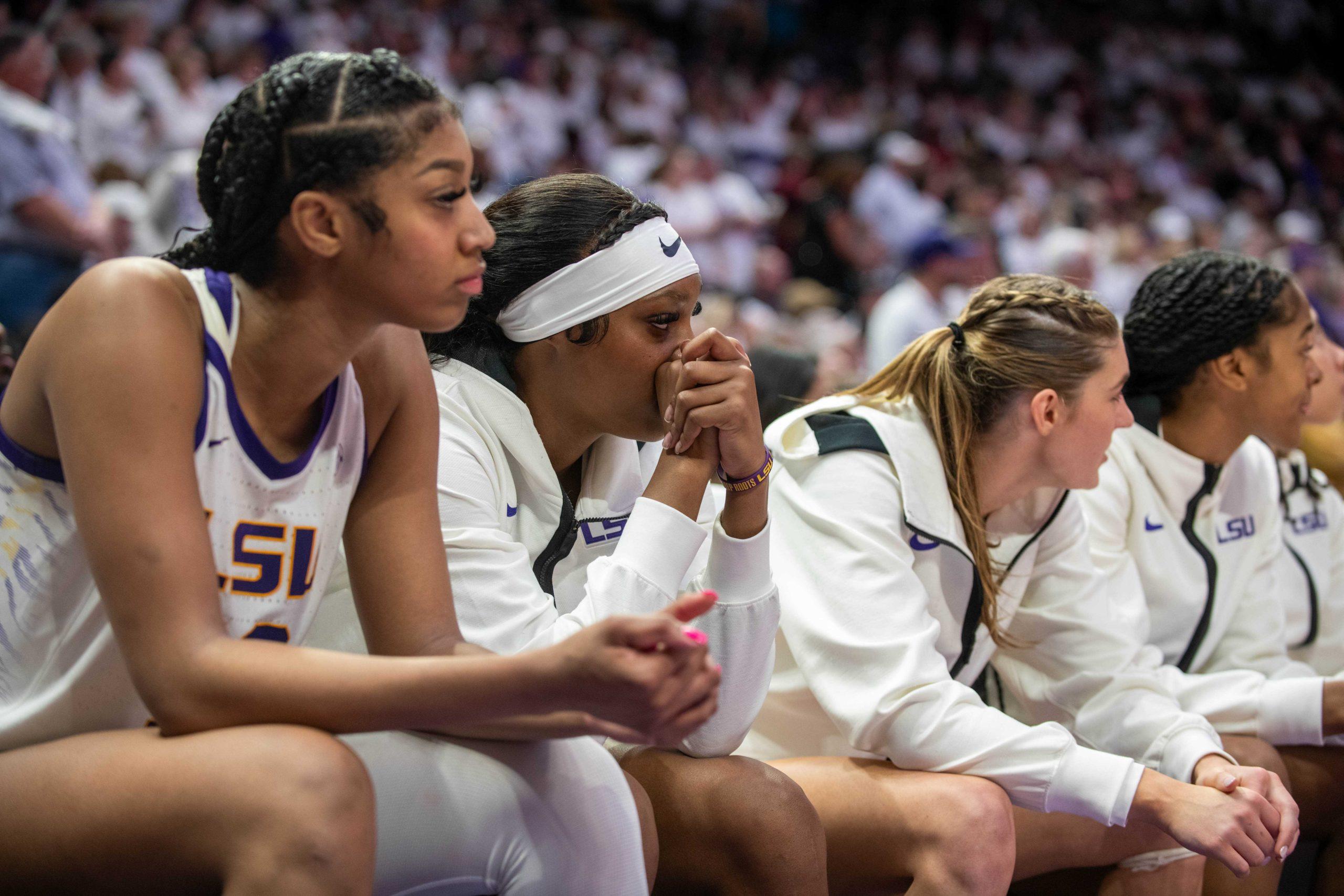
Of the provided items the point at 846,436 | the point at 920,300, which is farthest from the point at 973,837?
the point at 920,300

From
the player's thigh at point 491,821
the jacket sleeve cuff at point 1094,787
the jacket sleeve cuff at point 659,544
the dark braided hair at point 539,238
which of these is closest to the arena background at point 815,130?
the dark braided hair at point 539,238

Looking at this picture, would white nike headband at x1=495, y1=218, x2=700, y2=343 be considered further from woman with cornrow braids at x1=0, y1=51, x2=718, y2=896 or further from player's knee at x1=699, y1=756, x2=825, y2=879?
player's knee at x1=699, y1=756, x2=825, y2=879

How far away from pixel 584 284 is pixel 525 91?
8.18m

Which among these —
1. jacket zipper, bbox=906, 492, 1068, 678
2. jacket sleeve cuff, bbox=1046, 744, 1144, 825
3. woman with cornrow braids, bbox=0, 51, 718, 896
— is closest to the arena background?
woman with cornrow braids, bbox=0, 51, 718, 896

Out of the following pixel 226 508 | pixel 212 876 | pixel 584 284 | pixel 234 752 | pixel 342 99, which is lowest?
pixel 212 876

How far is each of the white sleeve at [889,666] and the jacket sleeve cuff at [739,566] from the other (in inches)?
11.1

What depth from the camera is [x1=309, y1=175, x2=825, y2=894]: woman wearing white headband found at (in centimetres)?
173

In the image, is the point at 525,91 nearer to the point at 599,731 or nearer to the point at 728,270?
the point at 728,270

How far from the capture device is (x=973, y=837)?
1.85 meters

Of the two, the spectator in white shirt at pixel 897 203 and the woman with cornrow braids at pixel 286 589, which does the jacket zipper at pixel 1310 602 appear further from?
the spectator in white shirt at pixel 897 203

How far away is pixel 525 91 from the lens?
9680mm

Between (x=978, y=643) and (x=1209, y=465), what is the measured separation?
0.91 m

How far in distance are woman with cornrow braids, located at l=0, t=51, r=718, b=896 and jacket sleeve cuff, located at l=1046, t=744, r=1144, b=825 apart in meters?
0.84

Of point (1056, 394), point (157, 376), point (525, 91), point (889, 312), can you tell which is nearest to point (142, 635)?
point (157, 376)
